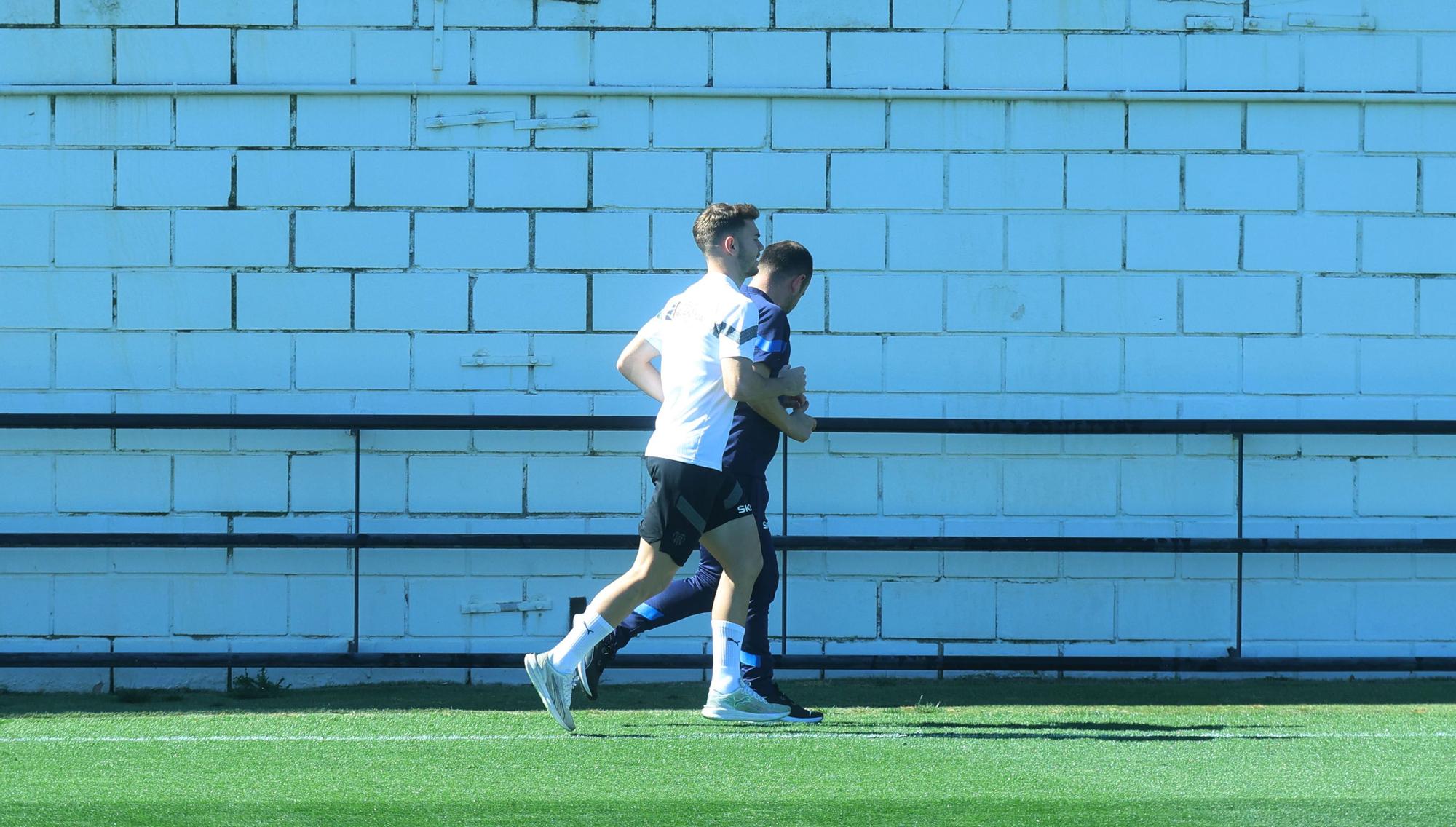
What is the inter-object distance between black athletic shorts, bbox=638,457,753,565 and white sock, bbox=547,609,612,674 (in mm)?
302

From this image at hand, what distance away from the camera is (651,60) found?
609cm

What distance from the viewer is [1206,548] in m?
5.76

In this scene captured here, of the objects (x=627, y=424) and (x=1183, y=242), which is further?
(x=1183, y=242)

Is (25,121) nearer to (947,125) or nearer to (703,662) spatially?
(703,662)

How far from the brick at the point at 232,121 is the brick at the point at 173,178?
0.20 feet

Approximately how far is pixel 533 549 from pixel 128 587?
5.48 ft

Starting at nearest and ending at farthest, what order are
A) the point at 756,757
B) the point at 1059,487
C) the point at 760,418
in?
the point at 756,757, the point at 760,418, the point at 1059,487

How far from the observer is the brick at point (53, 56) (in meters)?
6.06

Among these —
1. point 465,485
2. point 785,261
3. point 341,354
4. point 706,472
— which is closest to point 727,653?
point 706,472

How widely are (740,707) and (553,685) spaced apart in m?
0.61

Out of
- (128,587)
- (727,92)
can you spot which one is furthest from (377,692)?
(727,92)

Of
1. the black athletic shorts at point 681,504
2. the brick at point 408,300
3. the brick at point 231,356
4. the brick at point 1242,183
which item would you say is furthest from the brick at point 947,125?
the brick at point 231,356

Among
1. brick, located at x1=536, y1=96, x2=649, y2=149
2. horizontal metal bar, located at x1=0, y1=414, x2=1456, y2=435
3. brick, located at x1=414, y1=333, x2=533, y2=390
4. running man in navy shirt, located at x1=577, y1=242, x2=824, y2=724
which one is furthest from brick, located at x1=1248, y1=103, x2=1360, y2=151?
brick, located at x1=414, y1=333, x2=533, y2=390

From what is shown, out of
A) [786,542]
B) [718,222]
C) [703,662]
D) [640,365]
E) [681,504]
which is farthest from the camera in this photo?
[786,542]
